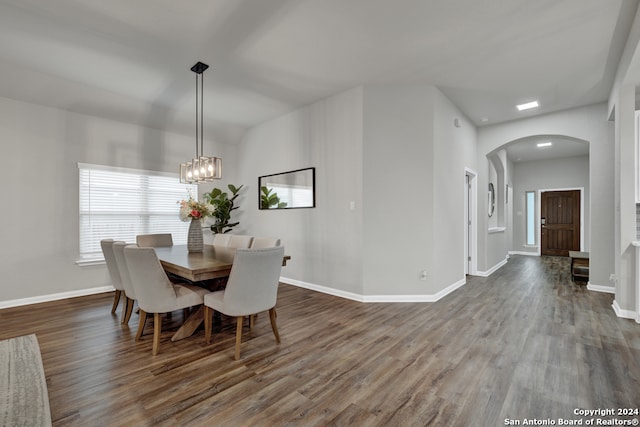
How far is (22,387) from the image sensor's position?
144cm

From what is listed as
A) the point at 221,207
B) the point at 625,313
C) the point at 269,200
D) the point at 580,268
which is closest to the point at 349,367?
the point at 625,313

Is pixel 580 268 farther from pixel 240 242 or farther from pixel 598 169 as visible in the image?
pixel 240 242

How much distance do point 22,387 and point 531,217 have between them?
1116 cm

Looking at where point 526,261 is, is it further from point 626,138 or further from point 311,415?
point 311,415

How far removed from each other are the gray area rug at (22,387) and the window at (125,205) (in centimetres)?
291

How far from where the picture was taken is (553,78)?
366cm

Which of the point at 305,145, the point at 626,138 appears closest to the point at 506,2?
the point at 626,138

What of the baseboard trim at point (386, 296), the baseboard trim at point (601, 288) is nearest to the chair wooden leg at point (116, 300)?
the baseboard trim at point (386, 296)

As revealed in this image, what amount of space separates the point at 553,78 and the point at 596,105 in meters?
1.50

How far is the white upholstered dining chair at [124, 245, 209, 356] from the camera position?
7.81ft

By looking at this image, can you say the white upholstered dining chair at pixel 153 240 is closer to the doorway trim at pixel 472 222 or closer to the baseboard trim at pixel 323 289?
the baseboard trim at pixel 323 289

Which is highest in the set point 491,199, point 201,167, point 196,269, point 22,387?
point 201,167

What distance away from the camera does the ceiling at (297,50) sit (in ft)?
8.05

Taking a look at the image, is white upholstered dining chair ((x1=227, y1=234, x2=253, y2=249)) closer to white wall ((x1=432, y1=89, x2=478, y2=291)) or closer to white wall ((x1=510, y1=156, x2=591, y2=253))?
white wall ((x1=432, y1=89, x2=478, y2=291))
